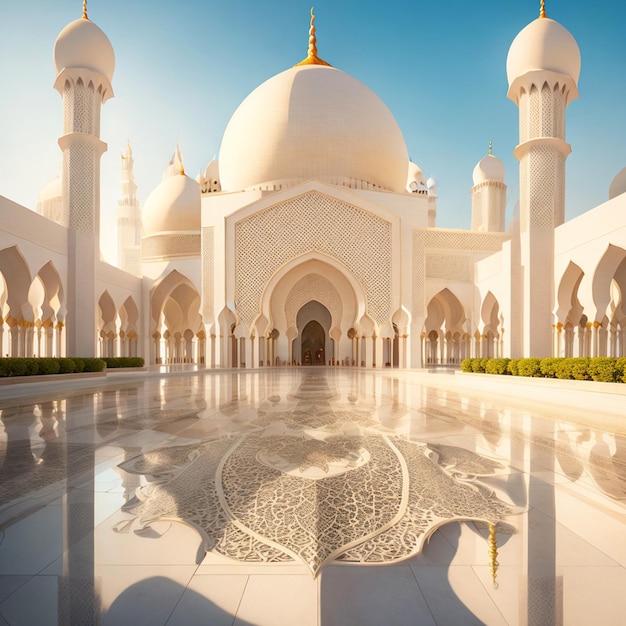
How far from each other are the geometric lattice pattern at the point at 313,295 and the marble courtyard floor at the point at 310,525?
12464 mm

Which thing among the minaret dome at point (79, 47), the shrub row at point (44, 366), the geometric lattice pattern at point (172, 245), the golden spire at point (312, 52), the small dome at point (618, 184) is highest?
the golden spire at point (312, 52)

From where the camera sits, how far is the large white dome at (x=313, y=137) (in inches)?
630

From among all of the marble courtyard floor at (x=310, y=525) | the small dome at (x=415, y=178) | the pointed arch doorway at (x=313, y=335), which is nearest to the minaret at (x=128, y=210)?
the pointed arch doorway at (x=313, y=335)

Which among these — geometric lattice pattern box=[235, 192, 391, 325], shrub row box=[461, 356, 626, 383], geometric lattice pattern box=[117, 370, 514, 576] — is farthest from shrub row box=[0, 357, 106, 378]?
shrub row box=[461, 356, 626, 383]

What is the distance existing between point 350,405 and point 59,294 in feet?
28.6

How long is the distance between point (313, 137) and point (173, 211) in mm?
6410

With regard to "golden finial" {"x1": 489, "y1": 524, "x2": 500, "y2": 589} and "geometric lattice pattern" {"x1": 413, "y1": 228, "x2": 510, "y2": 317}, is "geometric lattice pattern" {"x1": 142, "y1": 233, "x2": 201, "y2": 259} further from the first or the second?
"golden finial" {"x1": 489, "y1": 524, "x2": 500, "y2": 589}

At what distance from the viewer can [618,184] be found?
→ 13078 millimetres

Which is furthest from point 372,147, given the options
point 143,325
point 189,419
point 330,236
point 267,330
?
point 189,419

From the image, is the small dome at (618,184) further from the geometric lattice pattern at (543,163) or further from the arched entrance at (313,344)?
the arched entrance at (313,344)

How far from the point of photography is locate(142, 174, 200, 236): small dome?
18609mm

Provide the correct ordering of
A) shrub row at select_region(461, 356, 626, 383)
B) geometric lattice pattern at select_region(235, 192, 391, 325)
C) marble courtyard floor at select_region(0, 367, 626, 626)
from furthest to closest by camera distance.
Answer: geometric lattice pattern at select_region(235, 192, 391, 325), shrub row at select_region(461, 356, 626, 383), marble courtyard floor at select_region(0, 367, 626, 626)

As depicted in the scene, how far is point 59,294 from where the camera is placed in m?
11.1

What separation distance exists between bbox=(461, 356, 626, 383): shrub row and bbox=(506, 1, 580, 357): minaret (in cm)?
162
